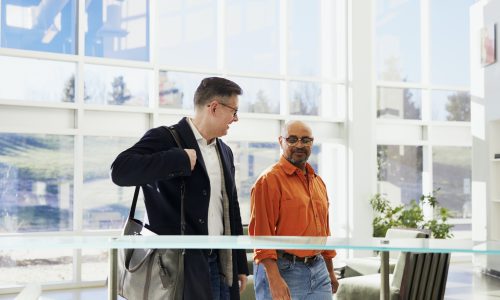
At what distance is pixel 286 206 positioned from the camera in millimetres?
2691

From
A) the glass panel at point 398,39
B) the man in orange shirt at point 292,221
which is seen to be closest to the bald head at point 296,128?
the man in orange shirt at point 292,221

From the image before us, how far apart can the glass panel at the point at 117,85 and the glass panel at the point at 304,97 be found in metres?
2.41

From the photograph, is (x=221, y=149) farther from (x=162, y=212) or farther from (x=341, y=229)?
(x=341, y=229)

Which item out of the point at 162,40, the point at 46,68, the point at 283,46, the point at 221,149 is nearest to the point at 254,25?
the point at 283,46

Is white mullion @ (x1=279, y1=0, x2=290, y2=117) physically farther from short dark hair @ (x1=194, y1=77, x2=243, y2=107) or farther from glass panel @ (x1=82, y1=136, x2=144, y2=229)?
short dark hair @ (x1=194, y1=77, x2=243, y2=107)

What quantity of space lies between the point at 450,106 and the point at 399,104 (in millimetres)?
1063

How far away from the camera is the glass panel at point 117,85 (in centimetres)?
823

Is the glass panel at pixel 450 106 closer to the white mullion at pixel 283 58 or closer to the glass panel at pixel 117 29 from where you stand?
the white mullion at pixel 283 58

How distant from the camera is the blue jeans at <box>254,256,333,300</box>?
8.51ft

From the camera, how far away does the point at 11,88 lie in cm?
775

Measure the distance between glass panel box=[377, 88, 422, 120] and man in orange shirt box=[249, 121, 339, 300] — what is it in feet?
26.3

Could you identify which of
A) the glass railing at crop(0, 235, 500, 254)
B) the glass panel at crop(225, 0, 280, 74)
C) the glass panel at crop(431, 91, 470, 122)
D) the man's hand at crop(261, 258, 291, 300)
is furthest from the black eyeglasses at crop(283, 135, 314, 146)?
the glass panel at crop(431, 91, 470, 122)

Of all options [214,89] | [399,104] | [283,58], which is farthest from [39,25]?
[214,89]

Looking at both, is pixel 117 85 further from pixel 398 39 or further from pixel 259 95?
pixel 398 39
